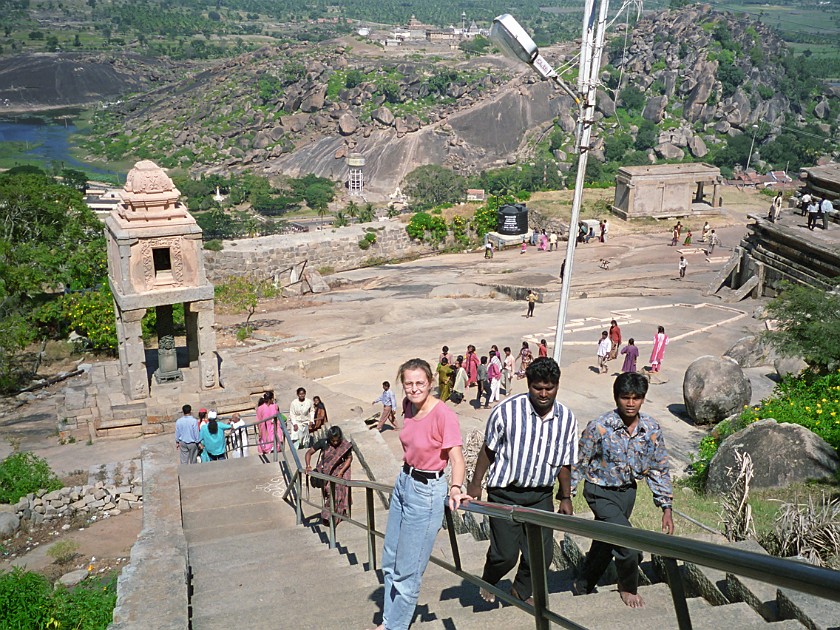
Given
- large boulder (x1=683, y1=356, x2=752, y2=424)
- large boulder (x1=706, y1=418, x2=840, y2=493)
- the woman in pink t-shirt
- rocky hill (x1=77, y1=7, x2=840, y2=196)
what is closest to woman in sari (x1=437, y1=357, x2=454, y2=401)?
large boulder (x1=683, y1=356, x2=752, y2=424)

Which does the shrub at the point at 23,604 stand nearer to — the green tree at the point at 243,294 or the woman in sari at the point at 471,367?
the woman in sari at the point at 471,367

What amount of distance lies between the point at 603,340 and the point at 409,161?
3175 inches

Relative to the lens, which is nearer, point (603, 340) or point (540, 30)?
point (603, 340)

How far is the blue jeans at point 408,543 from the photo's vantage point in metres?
4.46

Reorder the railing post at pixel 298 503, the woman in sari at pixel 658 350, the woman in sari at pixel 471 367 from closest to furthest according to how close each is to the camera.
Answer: the railing post at pixel 298 503, the woman in sari at pixel 471 367, the woman in sari at pixel 658 350

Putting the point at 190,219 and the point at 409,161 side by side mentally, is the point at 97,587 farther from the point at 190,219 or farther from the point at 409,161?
the point at 409,161

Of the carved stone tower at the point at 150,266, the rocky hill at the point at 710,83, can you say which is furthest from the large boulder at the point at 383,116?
the carved stone tower at the point at 150,266

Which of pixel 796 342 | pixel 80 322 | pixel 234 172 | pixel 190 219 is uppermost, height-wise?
pixel 190 219

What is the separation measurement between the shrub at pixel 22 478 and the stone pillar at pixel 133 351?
2.29m

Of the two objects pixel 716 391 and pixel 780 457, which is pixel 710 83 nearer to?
pixel 716 391

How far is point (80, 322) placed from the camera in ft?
71.2

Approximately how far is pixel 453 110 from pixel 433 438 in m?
108

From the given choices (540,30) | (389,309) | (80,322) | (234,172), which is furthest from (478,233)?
(540,30)

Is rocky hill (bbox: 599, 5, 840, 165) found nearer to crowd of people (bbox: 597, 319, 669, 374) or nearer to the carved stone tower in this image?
crowd of people (bbox: 597, 319, 669, 374)
